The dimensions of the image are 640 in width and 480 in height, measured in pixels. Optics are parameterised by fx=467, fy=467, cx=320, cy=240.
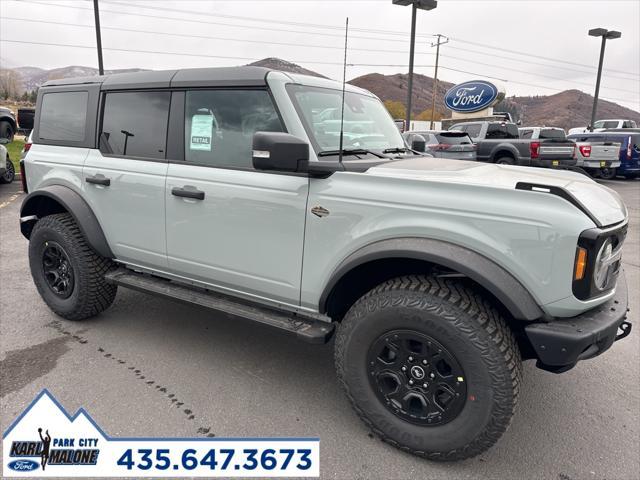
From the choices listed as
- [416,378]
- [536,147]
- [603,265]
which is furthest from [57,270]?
[536,147]

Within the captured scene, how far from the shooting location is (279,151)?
7.80ft

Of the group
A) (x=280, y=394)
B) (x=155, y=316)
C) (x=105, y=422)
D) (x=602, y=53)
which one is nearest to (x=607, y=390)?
(x=280, y=394)

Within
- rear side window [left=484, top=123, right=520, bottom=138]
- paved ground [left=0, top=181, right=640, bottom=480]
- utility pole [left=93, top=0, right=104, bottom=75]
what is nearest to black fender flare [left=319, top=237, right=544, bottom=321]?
paved ground [left=0, top=181, right=640, bottom=480]

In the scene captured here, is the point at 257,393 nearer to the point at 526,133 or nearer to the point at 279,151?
the point at 279,151

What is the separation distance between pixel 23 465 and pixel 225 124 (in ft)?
7.20

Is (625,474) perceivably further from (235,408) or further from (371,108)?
(371,108)

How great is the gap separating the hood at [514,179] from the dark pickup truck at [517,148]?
39.8 ft

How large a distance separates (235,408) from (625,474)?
212 centimetres

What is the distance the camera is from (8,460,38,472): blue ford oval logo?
7.63ft

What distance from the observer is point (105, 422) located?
266 centimetres

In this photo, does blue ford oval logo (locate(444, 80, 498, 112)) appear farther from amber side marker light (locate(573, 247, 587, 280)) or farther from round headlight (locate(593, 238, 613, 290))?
amber side marker light (locate(573, 247, 587, 280))

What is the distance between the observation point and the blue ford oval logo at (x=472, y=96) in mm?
32303

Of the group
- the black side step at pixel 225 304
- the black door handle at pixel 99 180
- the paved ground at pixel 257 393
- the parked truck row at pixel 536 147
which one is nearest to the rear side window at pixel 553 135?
the parked truck row at pixel 536 147

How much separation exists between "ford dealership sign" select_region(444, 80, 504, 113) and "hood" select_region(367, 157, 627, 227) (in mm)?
32395
